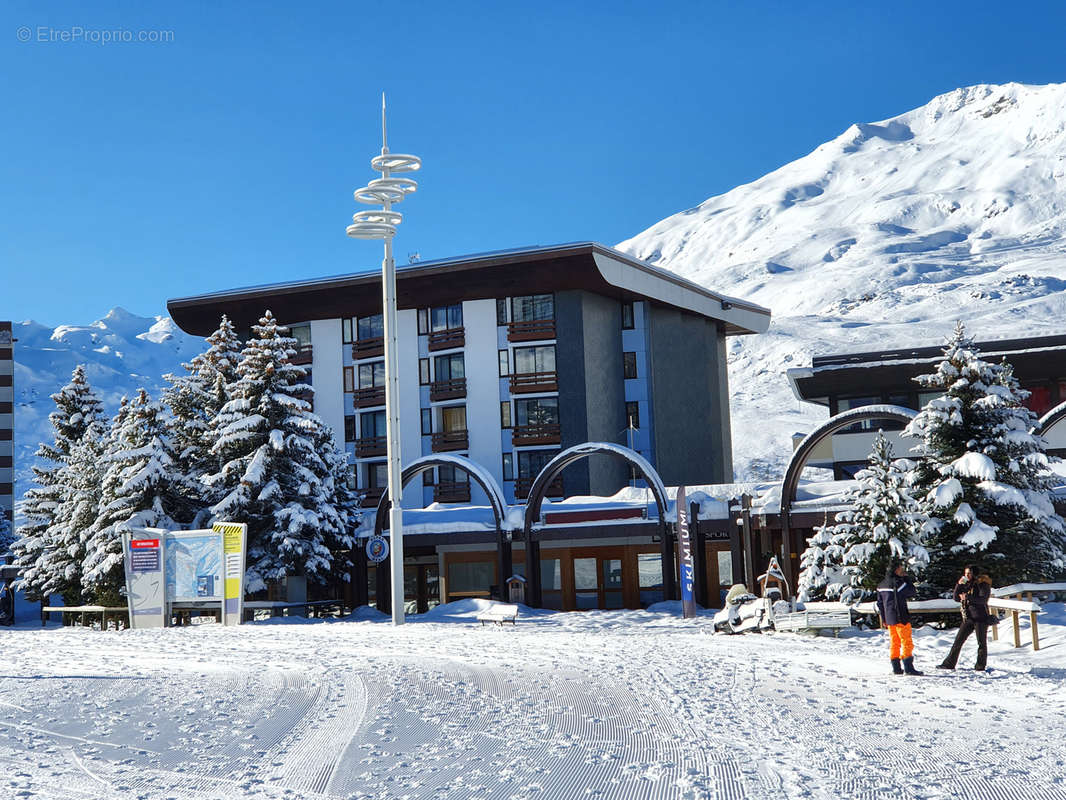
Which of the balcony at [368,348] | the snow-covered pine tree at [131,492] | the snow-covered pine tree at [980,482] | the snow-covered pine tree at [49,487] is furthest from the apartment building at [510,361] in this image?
the snow-covered pine tree at [980,482]

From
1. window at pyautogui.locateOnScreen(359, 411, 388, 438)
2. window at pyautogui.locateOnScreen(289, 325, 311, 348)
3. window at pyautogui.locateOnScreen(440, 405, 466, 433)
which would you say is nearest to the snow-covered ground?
window at pyautogui.locateOnScreen(440, 405, 466, 433)

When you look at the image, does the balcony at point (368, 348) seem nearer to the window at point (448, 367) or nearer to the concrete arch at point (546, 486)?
the window at point (448, 367)

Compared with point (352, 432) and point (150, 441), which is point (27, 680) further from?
point (352, 432)

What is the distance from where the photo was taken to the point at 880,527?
25047 millimetres

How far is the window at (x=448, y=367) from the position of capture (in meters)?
54.1

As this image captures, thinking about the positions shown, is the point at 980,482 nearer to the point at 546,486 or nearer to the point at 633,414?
the point at 546,486

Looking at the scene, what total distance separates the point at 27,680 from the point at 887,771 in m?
13.5

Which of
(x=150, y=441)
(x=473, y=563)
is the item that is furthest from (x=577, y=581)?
(x=150, y=441)

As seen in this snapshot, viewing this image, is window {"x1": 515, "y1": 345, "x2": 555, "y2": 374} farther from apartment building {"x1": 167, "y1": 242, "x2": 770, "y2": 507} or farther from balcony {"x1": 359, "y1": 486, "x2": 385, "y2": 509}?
balcony {"x1": 359, "y1": 486, "x2": 385, "y2": 509}

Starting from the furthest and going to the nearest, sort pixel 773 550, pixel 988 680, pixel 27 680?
1. pixel 773 550
2. pixel 27 680
3. pixel 988 680

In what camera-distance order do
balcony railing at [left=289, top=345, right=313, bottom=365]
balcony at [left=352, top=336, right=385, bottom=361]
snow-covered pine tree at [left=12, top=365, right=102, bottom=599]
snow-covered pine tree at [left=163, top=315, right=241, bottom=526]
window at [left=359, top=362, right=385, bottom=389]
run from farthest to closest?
1. balcony railing at [left=289, top=345, right=313, bottom=365]
2. window at [left=359, top=362, right=385, bottom=389]
3. balcony at [left=352, top=336, right=385, bottom=361]
4. snow-covered pine tree at [left=12, top=365, right=102, bottom=599]
5. snow-covered pine tree at [left=163, top=315, right=241, bottom=526]

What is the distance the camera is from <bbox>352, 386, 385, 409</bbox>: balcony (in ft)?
180

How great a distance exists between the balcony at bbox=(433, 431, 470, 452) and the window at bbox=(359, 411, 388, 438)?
2985 mm

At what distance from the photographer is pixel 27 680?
17.7 metres
